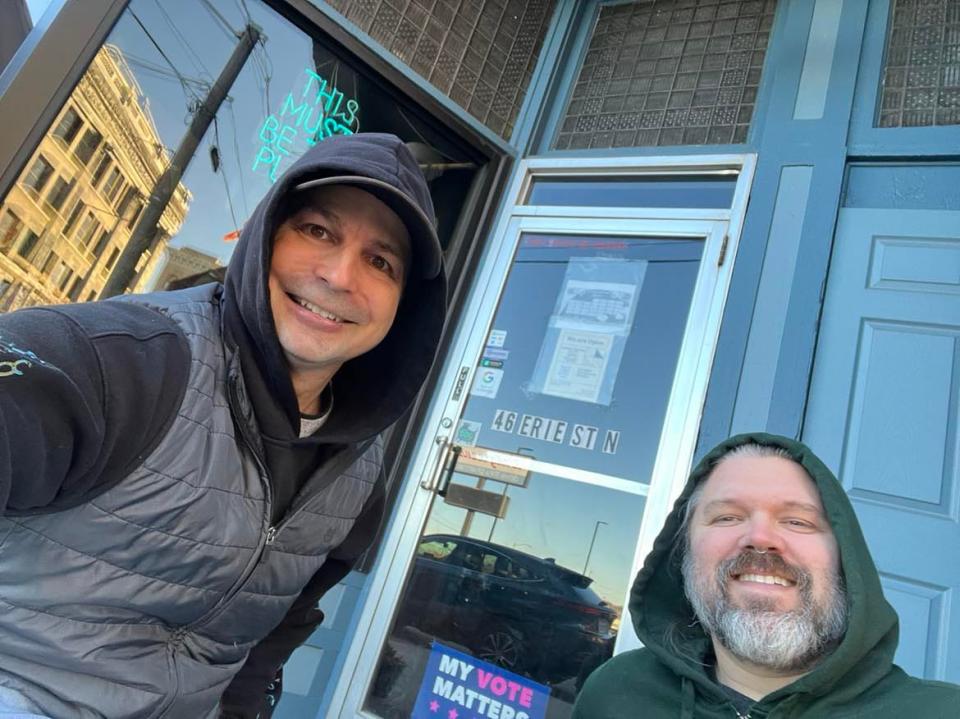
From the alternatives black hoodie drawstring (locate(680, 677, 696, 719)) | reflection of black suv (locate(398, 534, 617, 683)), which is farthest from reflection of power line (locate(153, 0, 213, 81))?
black hoodie drawstring (locate(680, 677, 696, 719))

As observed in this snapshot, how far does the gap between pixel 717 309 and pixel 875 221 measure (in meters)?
0.69

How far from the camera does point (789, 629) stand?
1318mm

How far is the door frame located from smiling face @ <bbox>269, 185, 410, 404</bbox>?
1549 millimetres

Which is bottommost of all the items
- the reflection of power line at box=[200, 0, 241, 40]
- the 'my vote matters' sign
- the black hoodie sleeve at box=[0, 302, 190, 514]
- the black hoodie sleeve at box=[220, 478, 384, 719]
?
the 'my vote matters' sign

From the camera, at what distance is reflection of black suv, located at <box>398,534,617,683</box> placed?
2.38 m

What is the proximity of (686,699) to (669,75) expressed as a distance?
9.66 feet

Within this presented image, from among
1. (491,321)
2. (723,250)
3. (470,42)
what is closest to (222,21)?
(470,42)

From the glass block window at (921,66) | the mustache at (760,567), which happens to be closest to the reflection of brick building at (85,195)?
the mustache at (760,567)

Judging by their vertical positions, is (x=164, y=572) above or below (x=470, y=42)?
below

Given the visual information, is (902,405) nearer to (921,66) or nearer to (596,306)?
(596,306)

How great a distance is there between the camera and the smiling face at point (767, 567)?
132 cm

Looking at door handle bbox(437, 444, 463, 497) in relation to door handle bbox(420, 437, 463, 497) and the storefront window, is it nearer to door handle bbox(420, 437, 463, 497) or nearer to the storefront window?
door handle bbox(420, 437, 463, 497)

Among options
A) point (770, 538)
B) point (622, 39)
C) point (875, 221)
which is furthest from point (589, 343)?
point (622, 39)

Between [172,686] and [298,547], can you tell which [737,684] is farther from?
[172,686]
